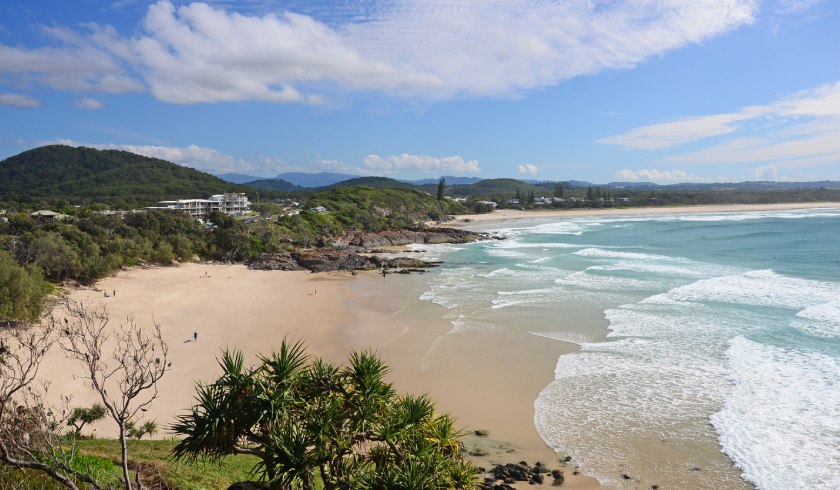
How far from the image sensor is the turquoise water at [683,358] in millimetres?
13797

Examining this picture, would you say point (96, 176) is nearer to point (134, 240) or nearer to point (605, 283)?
point (134, 240)

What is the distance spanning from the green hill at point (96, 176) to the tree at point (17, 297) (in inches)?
3351

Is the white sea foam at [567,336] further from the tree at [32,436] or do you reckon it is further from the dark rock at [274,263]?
the dark rock at [274,263]

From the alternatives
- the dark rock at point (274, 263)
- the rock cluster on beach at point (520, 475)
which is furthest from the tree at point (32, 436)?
the dark rock at point (274, 263)

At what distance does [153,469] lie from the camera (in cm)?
1016

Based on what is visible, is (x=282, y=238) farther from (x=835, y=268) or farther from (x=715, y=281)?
(x=835, y=268)

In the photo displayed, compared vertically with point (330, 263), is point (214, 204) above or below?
above

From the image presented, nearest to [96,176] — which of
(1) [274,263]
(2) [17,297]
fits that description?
(1) [274,263]

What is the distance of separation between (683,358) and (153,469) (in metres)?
18.4

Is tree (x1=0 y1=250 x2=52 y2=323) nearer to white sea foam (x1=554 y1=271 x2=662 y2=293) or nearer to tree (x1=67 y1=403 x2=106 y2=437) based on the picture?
tree (x1=67 y1=403 x2=106 y2=437)

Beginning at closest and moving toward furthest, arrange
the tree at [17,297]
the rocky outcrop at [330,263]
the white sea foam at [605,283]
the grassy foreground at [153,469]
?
the grassy foreground at [153,469] < the tree at [17,297] < the white sea foam at [605,283] < the rocky outcrop at [330,263]

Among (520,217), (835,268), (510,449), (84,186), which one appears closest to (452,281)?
(510,449)

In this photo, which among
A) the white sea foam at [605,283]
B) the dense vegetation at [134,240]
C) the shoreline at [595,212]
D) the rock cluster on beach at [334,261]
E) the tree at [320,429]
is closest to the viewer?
the tree at [320,429]

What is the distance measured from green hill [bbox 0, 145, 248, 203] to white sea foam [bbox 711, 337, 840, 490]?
10453cm
